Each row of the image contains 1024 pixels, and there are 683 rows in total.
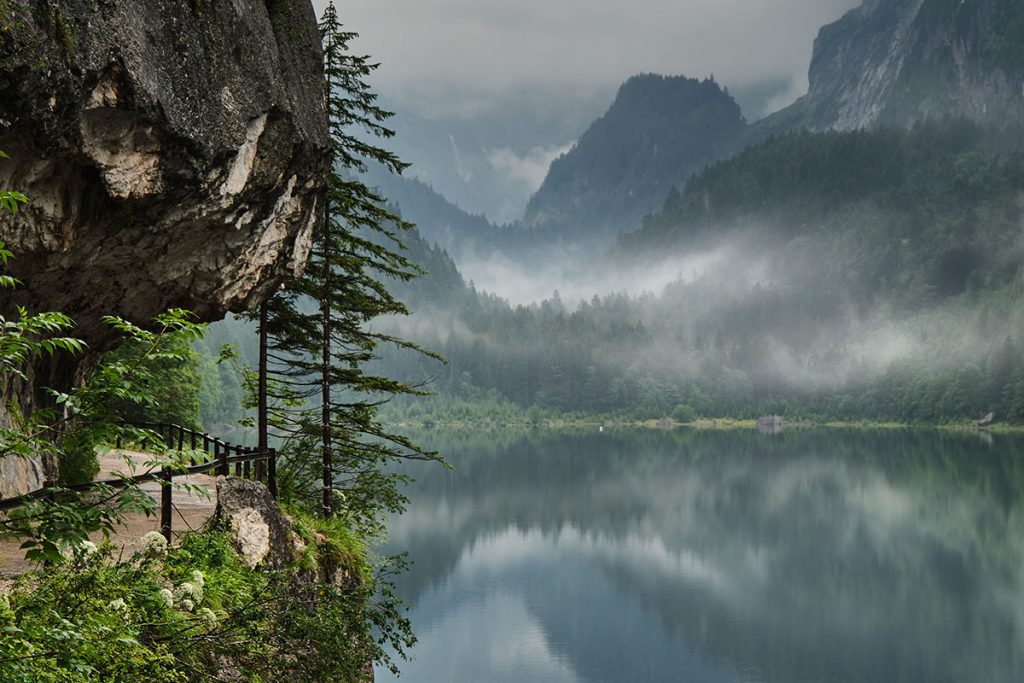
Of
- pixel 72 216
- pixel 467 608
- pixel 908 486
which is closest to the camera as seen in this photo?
pixel 72 216

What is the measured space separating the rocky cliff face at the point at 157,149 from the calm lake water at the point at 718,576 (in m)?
26.5

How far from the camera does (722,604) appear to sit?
5688 centimetres

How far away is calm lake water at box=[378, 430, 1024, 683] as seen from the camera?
46250 millimetres

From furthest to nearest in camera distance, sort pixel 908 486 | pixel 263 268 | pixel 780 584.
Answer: pixel 908 486 < pixel 780 584 < pixel 263 268

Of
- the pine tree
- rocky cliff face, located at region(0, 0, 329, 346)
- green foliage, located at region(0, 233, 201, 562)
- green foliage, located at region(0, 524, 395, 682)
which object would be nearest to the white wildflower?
green foliage, located at region(0, 524, 395, 682)

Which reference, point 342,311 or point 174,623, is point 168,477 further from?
point 342,311

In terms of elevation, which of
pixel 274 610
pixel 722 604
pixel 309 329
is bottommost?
pixel 722 604

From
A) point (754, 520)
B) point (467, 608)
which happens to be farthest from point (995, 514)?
point (467, 608)

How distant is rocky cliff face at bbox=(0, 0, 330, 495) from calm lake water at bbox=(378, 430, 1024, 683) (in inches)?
1036

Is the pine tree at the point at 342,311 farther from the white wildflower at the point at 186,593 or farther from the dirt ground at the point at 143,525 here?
the white wildflower at the point at 186,593

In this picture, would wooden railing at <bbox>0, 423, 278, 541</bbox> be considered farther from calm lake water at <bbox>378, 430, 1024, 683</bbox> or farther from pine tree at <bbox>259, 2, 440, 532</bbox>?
calm lake water at <bbox>378, 430, 1024, 683</bbox>

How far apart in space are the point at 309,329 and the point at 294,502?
4839mm

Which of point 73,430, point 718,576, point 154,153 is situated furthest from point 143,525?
point 718,576

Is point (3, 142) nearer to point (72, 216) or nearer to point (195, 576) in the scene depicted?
point (72, 216)
